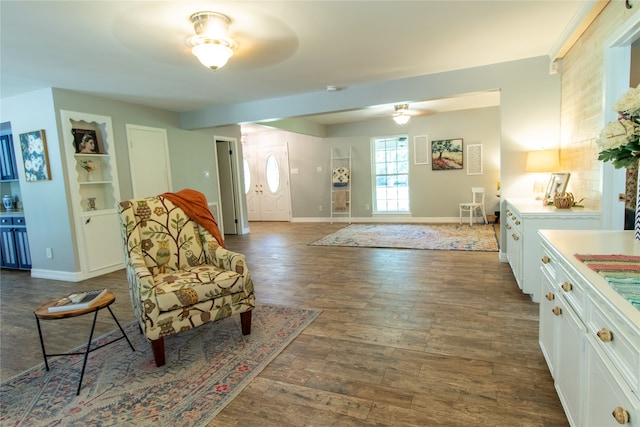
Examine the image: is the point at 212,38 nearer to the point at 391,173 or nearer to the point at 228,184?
the point at 228,184

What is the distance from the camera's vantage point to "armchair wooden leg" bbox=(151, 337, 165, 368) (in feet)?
7.09

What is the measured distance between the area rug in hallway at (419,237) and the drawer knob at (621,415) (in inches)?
162

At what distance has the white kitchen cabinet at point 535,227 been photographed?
2645 millimetres

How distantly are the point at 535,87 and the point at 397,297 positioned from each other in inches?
112

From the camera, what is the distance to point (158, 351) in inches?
85.7

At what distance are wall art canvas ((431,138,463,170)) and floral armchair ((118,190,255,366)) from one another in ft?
19.8

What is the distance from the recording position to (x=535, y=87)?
149 inches

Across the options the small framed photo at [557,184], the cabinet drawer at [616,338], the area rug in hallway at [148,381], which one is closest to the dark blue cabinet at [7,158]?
the area rug in hallway at [148,381]

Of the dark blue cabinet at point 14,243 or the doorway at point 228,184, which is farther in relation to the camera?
the doorway at point 228,184

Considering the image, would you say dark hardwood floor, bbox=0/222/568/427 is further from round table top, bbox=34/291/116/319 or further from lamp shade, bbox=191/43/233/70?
lamp shade, bbox=191/43/233/70

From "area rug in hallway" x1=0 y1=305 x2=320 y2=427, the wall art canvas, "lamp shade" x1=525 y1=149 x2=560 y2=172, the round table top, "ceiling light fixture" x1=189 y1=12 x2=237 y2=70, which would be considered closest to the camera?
"area rug in hallway" x1=0 y1=305 x2=320 y2=427

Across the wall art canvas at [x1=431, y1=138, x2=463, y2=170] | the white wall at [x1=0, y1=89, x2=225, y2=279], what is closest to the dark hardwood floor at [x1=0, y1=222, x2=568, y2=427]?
the white wall at [x1=0, y1=89, x2=225, y2=279]

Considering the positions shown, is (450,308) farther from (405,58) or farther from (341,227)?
(341,227)

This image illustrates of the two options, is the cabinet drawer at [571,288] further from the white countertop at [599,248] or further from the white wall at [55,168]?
the white wall at [55,168]
